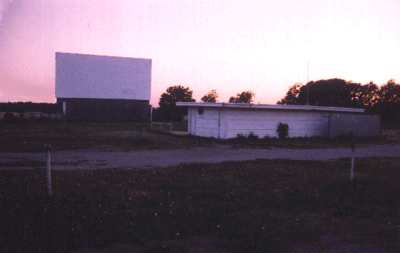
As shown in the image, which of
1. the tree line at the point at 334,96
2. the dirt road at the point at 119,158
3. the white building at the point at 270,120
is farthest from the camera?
the tree line at the point at 334,96

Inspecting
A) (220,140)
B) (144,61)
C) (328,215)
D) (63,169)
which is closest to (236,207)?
(328,215)

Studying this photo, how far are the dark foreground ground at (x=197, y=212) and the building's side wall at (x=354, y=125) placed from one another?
64.5ft

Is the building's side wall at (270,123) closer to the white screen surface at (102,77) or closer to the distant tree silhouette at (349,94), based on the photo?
the white screen surface at (102,77)

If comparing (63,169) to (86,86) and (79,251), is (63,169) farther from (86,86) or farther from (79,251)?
(86,86)

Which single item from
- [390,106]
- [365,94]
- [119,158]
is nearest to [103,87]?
[390,106]

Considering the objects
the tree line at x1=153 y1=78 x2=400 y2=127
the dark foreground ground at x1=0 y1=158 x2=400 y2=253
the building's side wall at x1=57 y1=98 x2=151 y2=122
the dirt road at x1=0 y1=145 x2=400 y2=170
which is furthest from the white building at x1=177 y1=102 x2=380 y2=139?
the tree line at x1=153 y1=78 x2=400 y2=127

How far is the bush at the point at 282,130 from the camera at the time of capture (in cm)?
3012

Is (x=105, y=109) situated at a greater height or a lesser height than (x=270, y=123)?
greater

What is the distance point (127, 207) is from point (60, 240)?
2.19 meters

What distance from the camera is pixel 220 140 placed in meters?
27.0

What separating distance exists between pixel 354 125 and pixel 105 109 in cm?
3375

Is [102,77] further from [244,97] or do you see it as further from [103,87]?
[244,97]

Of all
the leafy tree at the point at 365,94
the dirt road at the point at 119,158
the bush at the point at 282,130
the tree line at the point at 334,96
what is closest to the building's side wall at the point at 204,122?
the bush at the point at 282,130

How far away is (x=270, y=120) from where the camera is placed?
98.0 feet
